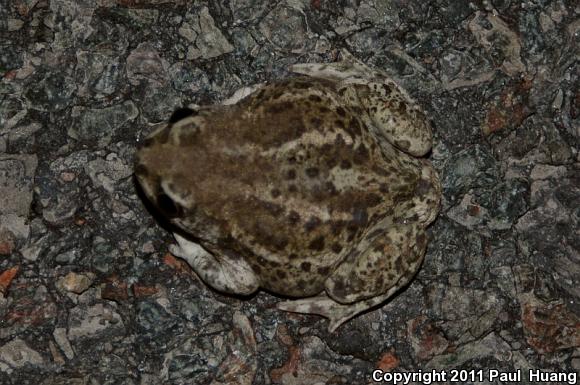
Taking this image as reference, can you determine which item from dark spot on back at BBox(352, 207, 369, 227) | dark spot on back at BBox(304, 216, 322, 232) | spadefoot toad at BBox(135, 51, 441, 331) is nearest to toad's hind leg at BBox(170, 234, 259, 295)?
spadefoot toad at BBox(135, 51, 441, 331)

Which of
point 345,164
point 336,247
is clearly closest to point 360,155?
point 345,164

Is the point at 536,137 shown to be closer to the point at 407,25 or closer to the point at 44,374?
the point at 407,25

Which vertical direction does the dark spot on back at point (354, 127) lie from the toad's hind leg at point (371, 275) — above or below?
above

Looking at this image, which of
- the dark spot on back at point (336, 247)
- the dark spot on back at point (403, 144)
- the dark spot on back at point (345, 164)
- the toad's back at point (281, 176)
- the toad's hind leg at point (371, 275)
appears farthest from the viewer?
the dark spot on back at point (403, 144)

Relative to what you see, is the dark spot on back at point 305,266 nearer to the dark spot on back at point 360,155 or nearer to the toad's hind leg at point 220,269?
the toad's hind leg at point 220,269

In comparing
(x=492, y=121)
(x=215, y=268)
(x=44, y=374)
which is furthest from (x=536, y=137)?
(x=44, y=374)

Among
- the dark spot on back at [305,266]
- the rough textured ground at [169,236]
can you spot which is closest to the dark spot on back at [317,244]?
the dark spot on back at [305,266]

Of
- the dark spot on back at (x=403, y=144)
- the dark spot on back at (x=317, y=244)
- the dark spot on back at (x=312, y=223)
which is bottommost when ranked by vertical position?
the dark spot on back at (x=317, y=244)

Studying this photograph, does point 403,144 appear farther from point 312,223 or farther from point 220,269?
point 220,269
